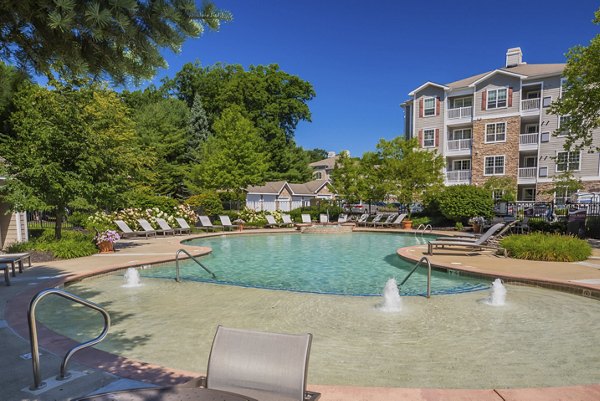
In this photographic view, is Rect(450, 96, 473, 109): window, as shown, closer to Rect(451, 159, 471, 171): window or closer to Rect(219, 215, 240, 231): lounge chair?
Rect(451, 159, 471, 171): window

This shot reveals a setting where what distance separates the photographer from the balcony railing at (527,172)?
33.0 m

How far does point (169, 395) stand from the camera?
231 cm

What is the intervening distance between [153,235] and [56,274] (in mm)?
12084

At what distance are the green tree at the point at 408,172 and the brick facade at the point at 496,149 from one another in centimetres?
732

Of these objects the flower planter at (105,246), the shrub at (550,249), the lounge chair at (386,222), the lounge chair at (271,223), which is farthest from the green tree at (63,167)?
the lounge chair at (386,222)

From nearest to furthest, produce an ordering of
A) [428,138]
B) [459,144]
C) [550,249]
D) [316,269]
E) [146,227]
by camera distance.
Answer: [550,249], [316,269], [146,227], [459,144], [428,138]

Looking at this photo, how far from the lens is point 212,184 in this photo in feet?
103

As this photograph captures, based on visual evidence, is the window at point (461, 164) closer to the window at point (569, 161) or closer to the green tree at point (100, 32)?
the window at point (569, 161)

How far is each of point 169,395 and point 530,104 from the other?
37.9m

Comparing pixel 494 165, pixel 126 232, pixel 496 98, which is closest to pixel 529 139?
Result: pixel 494 165

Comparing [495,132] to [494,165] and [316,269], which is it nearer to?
[494,165]

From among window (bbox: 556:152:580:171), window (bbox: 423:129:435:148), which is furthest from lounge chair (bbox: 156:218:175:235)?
window (bbox: 556:152:580:171)

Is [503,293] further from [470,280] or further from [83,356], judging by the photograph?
[83,356]

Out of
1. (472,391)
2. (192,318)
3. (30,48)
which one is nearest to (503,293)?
(472,391)
